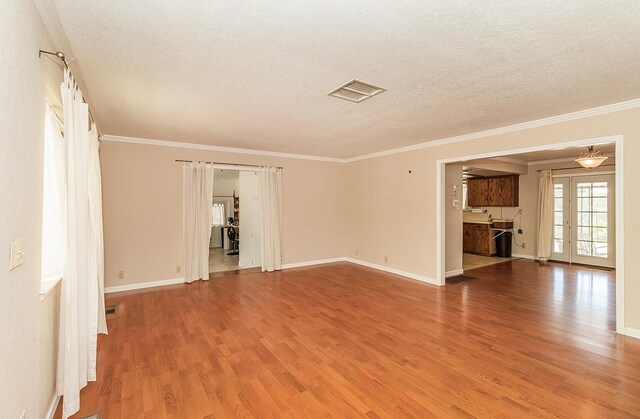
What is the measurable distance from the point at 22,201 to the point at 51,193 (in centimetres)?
110

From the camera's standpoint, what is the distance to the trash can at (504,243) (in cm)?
837

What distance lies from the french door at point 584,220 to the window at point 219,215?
1022cm

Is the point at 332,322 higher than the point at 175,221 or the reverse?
the reverse

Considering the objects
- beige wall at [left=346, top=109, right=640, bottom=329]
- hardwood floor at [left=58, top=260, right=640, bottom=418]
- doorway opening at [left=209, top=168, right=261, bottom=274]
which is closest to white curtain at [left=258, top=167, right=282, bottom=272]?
doorway opening at [left=209, top=168, right=261, bottom=274]

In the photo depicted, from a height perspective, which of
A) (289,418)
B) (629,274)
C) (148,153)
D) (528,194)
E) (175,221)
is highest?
(148,153)

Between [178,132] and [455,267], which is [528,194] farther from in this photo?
[178,132]

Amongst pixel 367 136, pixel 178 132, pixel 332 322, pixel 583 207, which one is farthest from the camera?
pixel 583 207

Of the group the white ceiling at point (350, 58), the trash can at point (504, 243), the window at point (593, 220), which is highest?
the white ceiling at point (350, 58)

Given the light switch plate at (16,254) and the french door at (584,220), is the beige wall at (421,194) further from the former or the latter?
the light switch plate at (16,254)

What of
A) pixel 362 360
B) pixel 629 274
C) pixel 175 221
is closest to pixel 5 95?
pixel 362 360

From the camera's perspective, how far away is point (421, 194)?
19.0 feet

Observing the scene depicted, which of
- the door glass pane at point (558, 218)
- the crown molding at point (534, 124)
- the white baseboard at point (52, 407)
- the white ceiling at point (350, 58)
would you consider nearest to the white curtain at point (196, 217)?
the white ceiling at point (350, 58)

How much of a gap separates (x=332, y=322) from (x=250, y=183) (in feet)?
14.5

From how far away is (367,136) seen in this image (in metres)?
5.14
